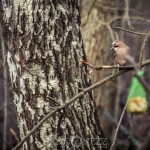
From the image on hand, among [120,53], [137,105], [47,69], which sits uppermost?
[120,53]

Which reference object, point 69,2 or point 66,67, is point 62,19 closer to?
point 69,2

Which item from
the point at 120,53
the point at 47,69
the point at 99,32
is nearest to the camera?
the point at 120,53

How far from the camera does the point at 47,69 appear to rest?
10.5 ft

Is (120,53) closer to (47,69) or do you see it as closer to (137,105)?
(47,69)

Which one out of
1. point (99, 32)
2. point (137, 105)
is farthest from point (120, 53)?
point (99, 32)

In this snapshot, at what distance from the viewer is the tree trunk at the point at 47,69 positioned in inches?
125

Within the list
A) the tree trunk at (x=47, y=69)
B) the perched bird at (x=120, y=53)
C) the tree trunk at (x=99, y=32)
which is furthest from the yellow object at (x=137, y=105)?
the perched bird at (x=120, y=53)

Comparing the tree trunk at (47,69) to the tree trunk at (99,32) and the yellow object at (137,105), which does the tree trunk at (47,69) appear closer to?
the yellow object at (137,105)

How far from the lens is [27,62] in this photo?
3176 mm

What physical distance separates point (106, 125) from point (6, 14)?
4.70 meters

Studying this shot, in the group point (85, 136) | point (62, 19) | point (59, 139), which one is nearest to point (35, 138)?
point (59, 139)

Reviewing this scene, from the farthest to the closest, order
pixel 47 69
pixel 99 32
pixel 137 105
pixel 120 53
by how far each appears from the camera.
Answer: pixel 99 32 < pixel 137 105 < pixel 47 69 < pixel 120 53

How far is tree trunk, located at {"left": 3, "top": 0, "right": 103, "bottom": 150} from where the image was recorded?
3168 mm

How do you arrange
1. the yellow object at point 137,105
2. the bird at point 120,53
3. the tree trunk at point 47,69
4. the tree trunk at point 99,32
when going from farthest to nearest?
the tree trunk at point 99,32 → the yellow object at point 137,105 → the tree trunk at point 47,69 → the bird at point 120,53
